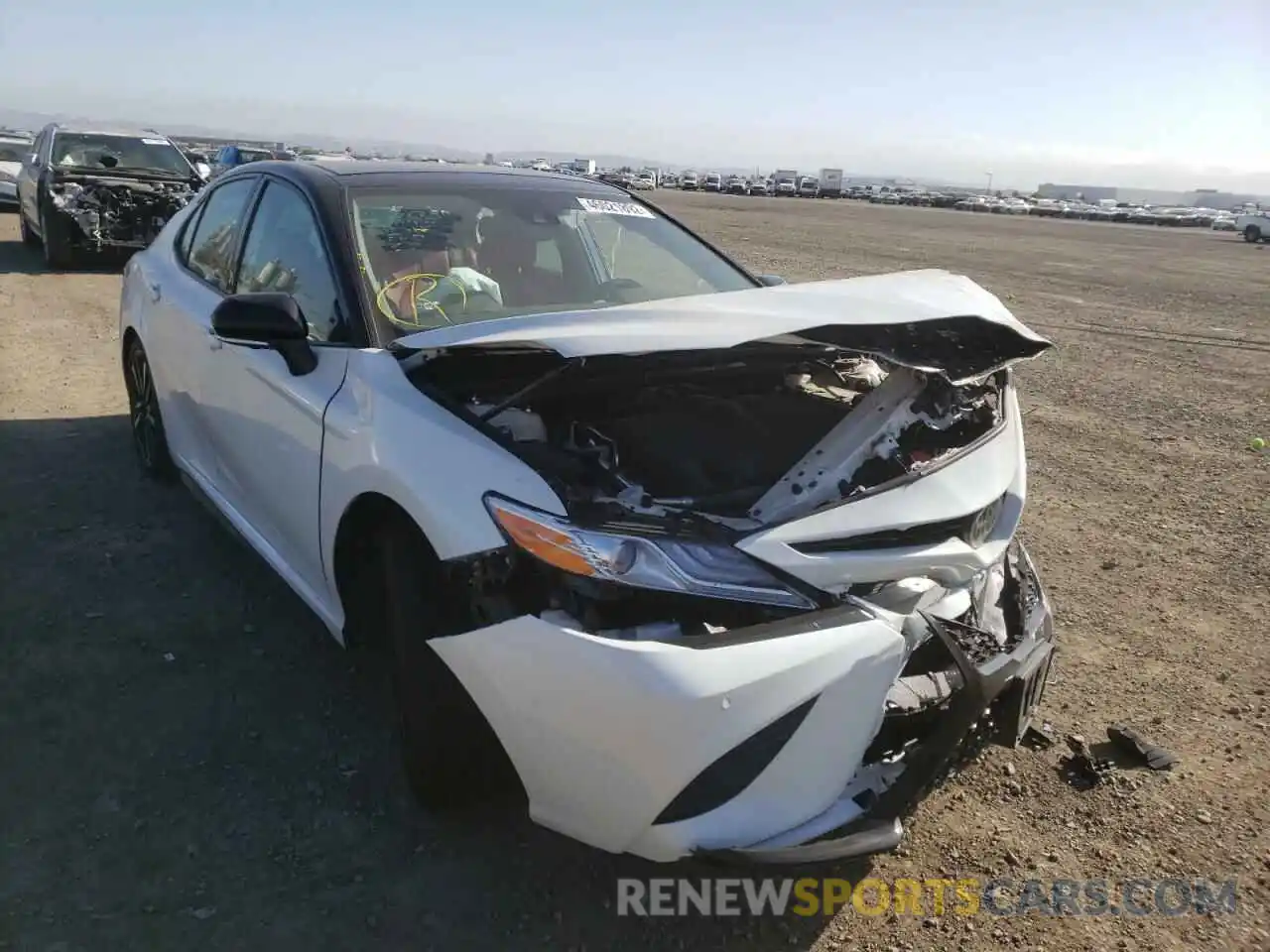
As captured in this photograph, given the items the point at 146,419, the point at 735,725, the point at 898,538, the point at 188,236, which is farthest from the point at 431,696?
the point at 146,419

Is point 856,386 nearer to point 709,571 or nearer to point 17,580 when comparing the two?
point 709,571

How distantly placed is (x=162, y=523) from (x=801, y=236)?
24224 millimetres

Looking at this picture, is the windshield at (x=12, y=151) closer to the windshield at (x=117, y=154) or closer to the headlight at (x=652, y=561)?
the windshield at (x=117, y=154)

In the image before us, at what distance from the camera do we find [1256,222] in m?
47.3

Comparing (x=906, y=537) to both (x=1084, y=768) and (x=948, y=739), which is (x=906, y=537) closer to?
(x=948, y=739)

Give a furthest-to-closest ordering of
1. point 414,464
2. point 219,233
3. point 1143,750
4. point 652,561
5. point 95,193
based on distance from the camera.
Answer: point 95,193
point 219,233
point 1143,750
point 414,464
point 652,561

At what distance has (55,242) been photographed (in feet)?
38.6

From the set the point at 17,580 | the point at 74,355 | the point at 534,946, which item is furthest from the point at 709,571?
the point at 74,355

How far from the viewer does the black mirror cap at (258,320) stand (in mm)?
2791

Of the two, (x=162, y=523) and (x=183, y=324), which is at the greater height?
(x=183, y=324)

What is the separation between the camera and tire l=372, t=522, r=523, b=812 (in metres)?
2.30

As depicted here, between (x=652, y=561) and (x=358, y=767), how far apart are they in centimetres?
137

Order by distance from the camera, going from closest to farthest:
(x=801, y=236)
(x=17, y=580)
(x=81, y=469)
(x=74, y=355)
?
(x=17, y=580), (x=81, y=469), (x=74, y=355), (x=801, y=236)

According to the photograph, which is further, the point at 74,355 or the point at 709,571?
the point at 74,355
